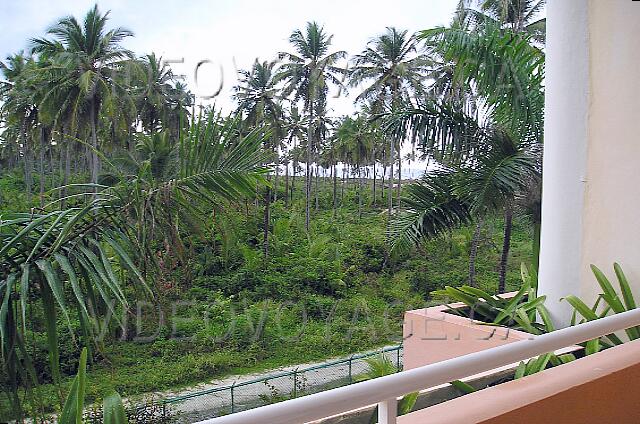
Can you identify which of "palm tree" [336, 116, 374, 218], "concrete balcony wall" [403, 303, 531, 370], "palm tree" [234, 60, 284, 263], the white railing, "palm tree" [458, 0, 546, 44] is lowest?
"concrete balcony wall" [403, 303, 531, 370]

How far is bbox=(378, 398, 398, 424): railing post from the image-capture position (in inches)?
28.2

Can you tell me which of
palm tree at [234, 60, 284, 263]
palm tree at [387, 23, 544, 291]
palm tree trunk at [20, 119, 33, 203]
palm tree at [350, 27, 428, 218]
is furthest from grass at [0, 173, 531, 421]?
palm tree at [387, 23, 544, 291]

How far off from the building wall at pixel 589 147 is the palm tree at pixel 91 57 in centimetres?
992

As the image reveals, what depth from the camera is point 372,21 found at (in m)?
17.6

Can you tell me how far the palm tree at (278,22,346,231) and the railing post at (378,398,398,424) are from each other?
1434cm

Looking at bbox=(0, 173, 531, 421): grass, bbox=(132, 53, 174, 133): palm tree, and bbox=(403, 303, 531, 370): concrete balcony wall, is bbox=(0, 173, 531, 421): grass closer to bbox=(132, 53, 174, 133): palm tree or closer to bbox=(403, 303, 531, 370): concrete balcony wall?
bbox=(132, 53, 174, 133): palm tree

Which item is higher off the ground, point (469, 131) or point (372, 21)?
point (372, 21)

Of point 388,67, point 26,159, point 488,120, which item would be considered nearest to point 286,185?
point 388,67

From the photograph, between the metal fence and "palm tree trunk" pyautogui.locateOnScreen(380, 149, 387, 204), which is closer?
the metal fence

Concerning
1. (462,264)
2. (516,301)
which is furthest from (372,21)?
(516,301)

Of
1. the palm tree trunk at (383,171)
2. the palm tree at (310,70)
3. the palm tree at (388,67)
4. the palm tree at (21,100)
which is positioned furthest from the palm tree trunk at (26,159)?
the palm tree trunk at (383,171)

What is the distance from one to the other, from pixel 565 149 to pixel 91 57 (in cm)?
1128

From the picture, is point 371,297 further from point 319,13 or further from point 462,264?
point 319,13

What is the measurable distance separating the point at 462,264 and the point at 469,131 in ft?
28.1
